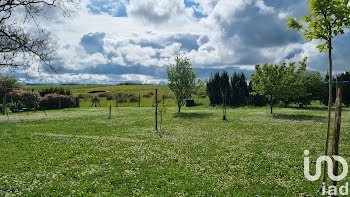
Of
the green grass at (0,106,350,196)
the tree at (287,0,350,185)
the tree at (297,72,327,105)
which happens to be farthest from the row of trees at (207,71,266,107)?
the tree at (287,0,350,185)

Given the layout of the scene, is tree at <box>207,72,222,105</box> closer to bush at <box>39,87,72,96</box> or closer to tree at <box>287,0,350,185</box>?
bush at <box>39,87,72,96</box>

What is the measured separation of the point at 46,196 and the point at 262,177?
955 cm

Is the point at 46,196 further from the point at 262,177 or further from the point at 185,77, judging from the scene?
the point at 185,77

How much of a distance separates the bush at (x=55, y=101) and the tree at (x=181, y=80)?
3036 cm

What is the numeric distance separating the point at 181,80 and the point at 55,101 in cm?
3341

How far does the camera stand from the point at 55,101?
55.9 metres

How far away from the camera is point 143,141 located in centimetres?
1950

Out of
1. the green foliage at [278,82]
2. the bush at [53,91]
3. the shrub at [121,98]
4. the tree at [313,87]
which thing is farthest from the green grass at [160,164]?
the shrub at [121,98]

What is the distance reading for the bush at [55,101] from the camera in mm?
53969

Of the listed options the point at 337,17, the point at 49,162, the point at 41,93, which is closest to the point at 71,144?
the point at 49,162

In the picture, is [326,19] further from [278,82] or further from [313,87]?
[313,87]

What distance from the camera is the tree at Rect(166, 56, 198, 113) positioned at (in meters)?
41.8

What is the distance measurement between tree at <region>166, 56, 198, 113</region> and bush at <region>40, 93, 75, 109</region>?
30.4 metres

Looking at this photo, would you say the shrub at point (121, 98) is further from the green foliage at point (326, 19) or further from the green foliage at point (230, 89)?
the green foliage at point (326, 19)
